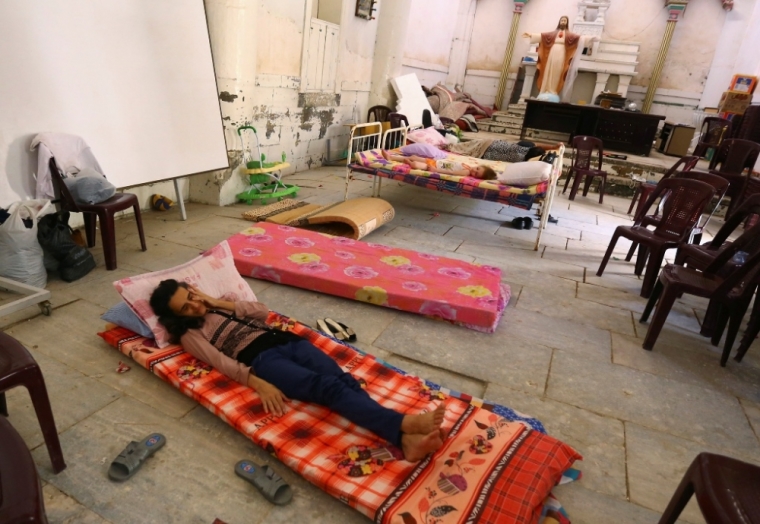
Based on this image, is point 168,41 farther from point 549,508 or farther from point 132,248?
point 549,508

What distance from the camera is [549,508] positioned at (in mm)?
1698

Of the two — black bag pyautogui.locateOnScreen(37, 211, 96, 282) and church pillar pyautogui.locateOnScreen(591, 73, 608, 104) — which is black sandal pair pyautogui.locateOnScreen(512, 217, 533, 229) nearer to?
black bag pyautogui.locateOnScreen(37, 211, 96, 282)

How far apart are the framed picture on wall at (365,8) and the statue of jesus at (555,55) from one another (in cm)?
464

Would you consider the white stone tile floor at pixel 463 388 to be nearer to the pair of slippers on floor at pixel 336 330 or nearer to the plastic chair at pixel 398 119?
the pair of slippers on floor at pixel 336 330

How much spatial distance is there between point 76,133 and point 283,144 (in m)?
3.13

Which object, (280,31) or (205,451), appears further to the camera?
(280,31)

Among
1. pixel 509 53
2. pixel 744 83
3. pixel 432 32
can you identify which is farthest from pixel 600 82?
pixel 432 32

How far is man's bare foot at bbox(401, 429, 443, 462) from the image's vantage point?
5.57ft

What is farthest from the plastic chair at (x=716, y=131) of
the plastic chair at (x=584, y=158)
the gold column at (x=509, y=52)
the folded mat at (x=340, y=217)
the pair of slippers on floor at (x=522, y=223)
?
the folded mat at (x=340, y=217)

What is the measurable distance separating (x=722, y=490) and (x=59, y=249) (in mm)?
3463

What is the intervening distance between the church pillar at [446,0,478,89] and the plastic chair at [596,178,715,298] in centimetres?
909

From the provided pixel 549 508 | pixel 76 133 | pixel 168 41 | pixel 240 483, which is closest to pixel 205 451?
pixel 240 483

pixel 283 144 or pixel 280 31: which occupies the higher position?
A: pixel 280 31

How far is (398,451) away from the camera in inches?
71.7
